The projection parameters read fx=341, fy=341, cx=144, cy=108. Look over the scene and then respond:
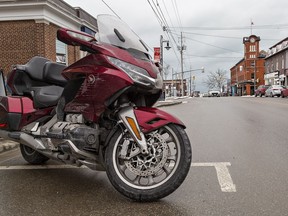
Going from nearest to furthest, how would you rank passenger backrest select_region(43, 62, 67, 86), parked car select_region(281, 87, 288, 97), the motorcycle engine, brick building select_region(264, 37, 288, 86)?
the motorcycle engine
passenger backrest select_region(43, 62, 67, 86)
parked car select_region(281, 87, 288, 97)
brick building select_region(264, 37, 288, 86)

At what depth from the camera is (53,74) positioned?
4609 mm

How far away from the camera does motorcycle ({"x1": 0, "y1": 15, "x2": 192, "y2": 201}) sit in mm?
3336


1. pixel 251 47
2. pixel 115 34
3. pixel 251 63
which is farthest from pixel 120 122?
pixel 251 63

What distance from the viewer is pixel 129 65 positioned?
3373mm

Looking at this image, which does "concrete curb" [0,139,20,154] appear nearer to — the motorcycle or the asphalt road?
the asphalt road

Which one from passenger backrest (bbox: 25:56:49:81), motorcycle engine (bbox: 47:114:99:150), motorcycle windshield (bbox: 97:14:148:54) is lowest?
motorcycle engine (bbox: 47:114:99:150)

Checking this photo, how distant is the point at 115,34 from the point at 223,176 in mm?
2229

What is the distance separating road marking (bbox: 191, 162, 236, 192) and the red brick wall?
11702 mm

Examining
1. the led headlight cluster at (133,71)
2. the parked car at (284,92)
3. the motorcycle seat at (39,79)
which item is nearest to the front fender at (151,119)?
the led headlight cluster at (133,71)

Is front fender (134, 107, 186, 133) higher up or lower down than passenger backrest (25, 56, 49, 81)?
lower down

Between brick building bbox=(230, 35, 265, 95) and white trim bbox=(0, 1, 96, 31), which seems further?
brick building bbox=(230, 35, 265, 95)

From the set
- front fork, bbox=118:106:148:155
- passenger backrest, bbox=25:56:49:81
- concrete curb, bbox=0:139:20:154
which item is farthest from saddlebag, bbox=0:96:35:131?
concrete curb, bbox=0:139:20:154

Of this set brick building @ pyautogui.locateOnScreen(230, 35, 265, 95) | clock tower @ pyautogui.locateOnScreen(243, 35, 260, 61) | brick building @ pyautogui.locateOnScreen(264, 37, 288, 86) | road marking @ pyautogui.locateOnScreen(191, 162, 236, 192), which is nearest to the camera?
road marking @ pyautogui.locateOnScreen(191, 162, 236, 192)

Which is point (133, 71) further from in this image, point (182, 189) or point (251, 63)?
point (251, 63)
